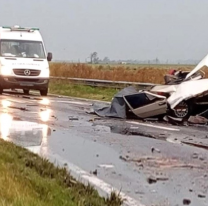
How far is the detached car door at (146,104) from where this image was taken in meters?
14.4

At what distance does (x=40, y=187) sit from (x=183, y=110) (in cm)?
901

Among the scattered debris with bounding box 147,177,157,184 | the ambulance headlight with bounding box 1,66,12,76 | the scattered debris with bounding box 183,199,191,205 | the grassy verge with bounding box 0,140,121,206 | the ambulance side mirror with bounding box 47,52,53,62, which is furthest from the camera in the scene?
the ambulance side mirror with bounding box 47,52,53,62

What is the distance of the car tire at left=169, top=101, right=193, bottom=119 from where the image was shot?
14523 mm

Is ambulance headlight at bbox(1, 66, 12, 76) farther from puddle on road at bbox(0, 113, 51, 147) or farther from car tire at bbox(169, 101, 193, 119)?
car tire at bbox(169, 101, 193, 119)

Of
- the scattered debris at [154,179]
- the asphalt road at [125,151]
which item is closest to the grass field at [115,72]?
the asphalt road at [125,151]

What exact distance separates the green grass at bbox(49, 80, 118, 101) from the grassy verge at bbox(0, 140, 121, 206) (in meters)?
16.9

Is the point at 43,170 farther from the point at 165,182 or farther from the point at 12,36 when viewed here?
the point at 12,36

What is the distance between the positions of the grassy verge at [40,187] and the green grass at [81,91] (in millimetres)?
16875

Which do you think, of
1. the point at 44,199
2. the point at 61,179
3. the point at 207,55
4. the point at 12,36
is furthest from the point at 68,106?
the point at 44,199

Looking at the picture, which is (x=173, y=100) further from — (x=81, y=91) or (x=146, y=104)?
(x=81, y=91)

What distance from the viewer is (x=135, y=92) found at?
49.0 ft

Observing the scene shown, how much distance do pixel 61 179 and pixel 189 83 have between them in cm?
833

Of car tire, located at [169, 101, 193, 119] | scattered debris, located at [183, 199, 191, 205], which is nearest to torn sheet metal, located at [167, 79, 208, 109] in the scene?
car tire, located at [169, 101, 193, 119]

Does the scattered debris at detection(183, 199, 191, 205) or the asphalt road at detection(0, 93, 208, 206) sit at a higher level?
the scattered debris at detection(183, 199, 191, 205)
